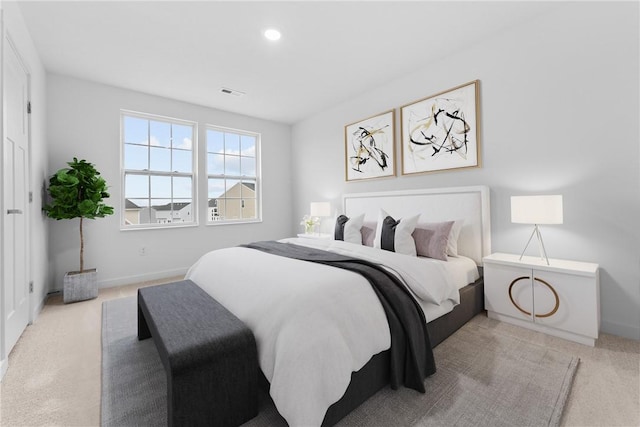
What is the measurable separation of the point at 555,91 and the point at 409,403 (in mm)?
2829

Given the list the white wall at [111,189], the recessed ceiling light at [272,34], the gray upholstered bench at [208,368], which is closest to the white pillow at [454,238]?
the gray upholstered bench at [208,368]

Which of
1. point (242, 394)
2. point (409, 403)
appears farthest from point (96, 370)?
point (409, 403)

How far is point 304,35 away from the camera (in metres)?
2.76

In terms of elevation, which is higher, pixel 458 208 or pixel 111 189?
pixel 111 189

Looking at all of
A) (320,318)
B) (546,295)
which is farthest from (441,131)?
(320,318)

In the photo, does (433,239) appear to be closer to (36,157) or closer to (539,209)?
(539,209)

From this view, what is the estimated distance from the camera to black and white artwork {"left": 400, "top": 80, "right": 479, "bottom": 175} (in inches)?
119

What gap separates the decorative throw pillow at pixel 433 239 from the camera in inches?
106

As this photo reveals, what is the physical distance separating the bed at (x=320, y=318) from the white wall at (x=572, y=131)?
99cm

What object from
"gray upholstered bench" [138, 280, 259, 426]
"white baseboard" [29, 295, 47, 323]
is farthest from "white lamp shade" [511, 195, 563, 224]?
"white baseboard" [29, 295, 47, 323]

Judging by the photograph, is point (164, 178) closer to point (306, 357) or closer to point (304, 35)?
point (304, 35)

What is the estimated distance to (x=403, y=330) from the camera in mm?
1669

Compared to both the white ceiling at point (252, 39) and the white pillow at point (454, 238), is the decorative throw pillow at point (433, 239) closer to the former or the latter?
the white pillow at point (454, 238)

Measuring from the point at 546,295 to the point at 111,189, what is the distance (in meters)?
5.04
